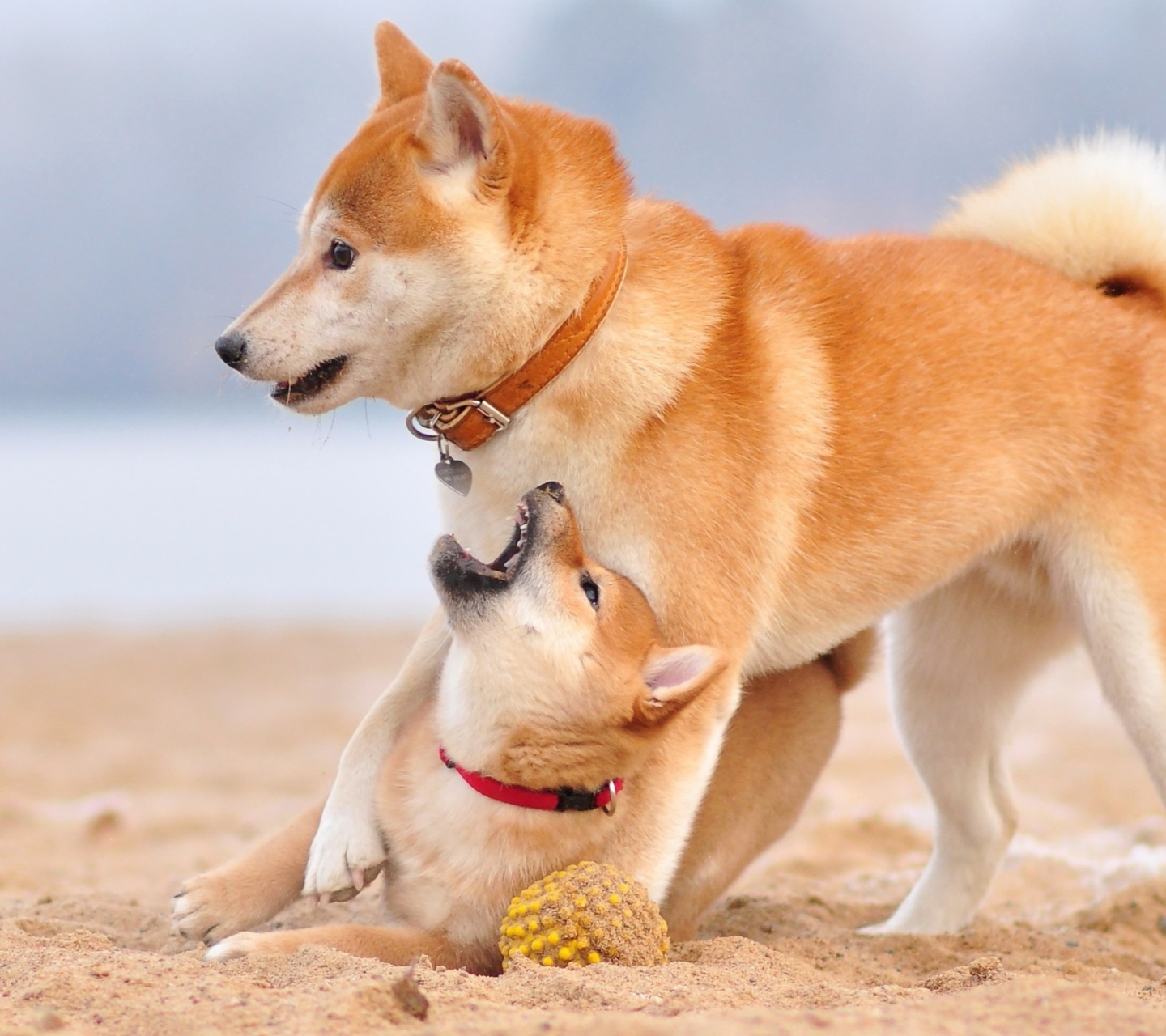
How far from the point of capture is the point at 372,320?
3199 mm

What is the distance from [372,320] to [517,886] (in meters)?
1.35

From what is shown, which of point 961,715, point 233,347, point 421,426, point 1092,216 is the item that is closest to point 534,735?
point 421,426

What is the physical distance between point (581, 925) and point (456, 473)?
3.65 ft

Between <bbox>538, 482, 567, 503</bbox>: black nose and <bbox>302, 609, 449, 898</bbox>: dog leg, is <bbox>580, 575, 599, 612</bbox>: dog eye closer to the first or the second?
<bbox>538, 482, 567, 503</bbox>: black nose

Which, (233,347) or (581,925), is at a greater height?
(233,347)

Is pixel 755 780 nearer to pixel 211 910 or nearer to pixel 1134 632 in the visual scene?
pixel 1134 632

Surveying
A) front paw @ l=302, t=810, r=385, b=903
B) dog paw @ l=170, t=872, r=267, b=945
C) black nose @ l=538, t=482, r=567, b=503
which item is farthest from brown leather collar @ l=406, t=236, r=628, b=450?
dog paw @ l=170, t=872, r=267, b=945

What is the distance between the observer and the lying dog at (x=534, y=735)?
10.0 ft

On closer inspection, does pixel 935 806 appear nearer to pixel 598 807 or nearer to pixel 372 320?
pixel 598 807

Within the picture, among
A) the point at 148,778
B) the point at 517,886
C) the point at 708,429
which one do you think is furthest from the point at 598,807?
the point at 148,778

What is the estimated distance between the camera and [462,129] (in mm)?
3182

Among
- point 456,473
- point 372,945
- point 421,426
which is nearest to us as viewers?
point 372,945

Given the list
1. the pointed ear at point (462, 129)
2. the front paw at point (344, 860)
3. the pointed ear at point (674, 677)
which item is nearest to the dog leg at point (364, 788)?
the front paw at point (344, 860)

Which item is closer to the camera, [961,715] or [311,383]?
[311,383]
